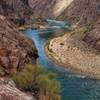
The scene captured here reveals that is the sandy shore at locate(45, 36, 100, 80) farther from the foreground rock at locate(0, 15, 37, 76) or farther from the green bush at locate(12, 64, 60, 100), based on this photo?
the green bush at locate(12, 64, 60, 100)

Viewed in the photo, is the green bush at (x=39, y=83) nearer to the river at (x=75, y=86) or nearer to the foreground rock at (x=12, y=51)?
the foreground rock at (x=12, y=51)

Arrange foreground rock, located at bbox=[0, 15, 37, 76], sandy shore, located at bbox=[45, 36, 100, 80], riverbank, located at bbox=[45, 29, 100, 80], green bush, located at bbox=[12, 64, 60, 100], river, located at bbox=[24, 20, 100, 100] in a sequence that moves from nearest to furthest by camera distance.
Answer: green bush, located at bbox=[12, 64, 60, 100], river, located at bbox=[24, 20, 100, 100], foreground rock, located at bbox=[0, 15, 37, 76], sandy shore, located at bbox=[45, 36, 100, 80], riverbank, located at bbox=[45, 29, 100, 80]

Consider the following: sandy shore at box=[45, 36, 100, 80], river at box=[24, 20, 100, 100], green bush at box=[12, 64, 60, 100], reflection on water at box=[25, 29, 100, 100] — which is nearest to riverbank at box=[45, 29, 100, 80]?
sandy shore at box=[45, 36, 100, 80]

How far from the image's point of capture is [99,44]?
11331 cm

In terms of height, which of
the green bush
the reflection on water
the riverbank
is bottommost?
the reflection on water

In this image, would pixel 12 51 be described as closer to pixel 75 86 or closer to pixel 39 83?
pixel 75 86

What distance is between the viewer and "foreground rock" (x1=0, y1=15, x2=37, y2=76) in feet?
222

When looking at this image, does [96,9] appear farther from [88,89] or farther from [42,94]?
[42,94]

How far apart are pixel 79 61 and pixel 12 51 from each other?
89.3 ft

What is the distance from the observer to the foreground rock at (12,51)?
67.6 metres

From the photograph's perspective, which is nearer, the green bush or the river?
the green bush

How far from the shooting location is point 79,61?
312 ft

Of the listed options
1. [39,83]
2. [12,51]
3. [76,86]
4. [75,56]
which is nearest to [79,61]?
[75,56]

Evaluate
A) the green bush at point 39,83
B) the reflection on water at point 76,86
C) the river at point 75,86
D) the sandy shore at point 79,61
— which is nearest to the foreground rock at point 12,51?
the green bush at point 39,83
